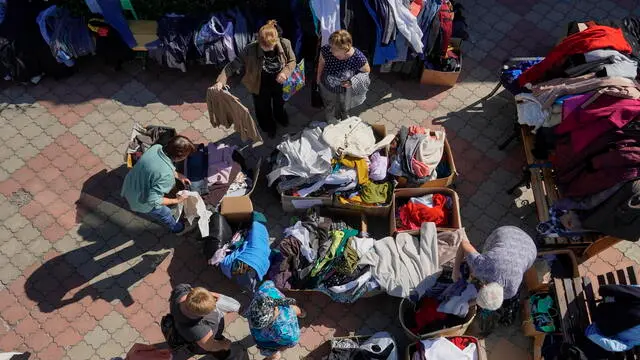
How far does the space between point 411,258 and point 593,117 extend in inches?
113

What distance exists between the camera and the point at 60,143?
8.05m

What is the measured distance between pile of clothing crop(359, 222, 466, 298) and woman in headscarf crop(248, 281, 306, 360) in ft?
4.20

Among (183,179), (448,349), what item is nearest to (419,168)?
(448,349)

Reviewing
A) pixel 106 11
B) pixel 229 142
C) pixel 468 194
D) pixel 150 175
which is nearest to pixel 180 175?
pixel 150 175

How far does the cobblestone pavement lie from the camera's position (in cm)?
662

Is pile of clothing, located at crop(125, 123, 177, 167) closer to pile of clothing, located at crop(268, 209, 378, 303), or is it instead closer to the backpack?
pile of clothing, located at crop(268, 209, 378, 303)

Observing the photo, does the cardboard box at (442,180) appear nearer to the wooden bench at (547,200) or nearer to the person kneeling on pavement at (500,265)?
the wooden bench at (547,200)

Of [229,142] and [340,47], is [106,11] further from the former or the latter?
[340,47]

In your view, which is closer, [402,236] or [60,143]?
[402,236]

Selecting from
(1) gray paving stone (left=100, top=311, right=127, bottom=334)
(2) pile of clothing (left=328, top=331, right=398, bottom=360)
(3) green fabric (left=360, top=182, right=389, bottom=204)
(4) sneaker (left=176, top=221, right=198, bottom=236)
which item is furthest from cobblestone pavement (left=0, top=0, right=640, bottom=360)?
(3) green fabric (left=360, top=182, right=389, bottom=204)

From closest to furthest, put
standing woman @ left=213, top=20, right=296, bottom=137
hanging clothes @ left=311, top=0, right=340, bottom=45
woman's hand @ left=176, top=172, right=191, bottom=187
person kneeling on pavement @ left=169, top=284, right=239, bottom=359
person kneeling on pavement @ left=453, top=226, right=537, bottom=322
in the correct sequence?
person kneeling on pavement @ left=169, top=284, right=239, bottom=359
person kneeling on pavement @ left=453, top=226, right=537, bottom=322
standing woman @ left=213, top=20, right=296, bottom=137
woman's hand @ left=176, top=172, right=191, bottom=187
hanging clothes @ left=311, top=0, right=340, bottom=45

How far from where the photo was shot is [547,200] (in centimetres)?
687

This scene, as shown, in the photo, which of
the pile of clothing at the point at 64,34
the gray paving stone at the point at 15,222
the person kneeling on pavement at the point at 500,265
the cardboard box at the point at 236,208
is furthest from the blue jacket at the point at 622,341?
the pile of clothing at the point at 64,34

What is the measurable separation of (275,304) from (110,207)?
11.5 feet
